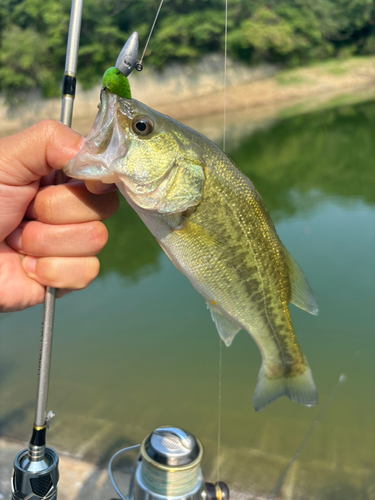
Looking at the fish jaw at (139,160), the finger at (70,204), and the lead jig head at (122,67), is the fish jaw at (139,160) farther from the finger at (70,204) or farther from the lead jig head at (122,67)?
the finger at (70,204)

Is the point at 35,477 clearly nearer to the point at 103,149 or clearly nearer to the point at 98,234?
the point at 98,234

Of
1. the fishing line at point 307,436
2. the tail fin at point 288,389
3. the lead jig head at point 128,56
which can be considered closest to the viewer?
the lead jig head at point 128,56

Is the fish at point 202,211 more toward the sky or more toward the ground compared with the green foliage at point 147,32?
more toward the sky

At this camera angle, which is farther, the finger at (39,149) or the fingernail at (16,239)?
the fingernail at (16,239)

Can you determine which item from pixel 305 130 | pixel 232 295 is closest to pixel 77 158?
pixel 232 295

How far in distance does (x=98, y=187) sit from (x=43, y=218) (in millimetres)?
307

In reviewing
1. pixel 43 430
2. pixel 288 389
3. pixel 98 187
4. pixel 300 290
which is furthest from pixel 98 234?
pixel 288 389

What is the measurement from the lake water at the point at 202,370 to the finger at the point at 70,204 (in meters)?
2.47

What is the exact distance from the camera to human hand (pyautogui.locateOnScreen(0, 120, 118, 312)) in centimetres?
162

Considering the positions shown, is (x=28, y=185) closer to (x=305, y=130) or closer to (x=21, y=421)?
(x=21, y=421)

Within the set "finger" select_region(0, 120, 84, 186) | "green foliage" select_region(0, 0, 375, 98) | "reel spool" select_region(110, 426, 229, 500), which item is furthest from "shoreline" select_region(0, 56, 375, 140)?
"reel spool" select_region(110, 426, 229, 500)

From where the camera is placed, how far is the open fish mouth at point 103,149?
1.49 metres

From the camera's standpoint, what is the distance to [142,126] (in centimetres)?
163

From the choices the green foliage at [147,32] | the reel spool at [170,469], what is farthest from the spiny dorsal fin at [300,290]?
the green foliage at [147,32]
